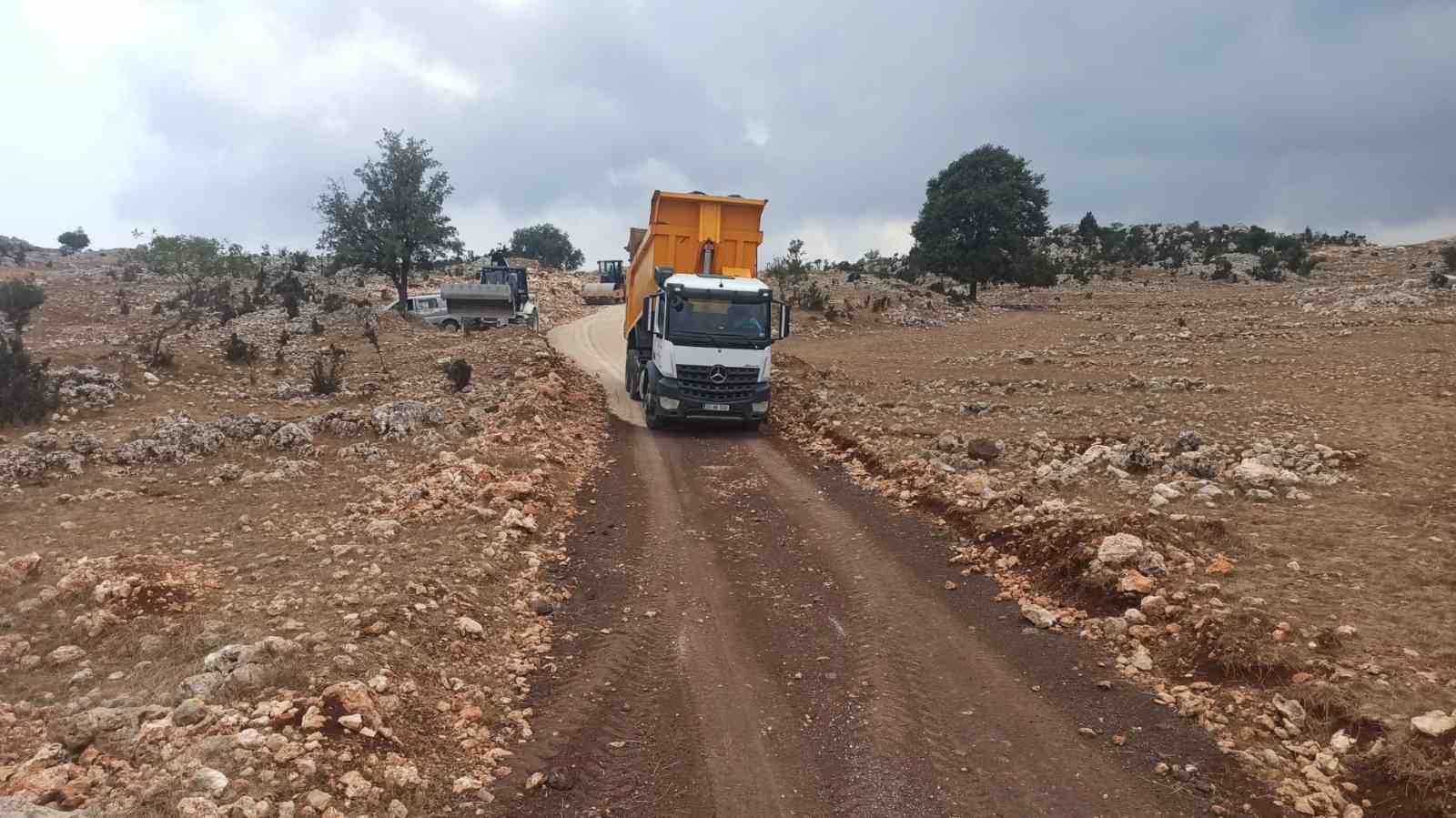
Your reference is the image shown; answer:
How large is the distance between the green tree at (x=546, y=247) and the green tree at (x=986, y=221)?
61728mm

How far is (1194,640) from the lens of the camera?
6.17m

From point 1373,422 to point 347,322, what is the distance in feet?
96.2

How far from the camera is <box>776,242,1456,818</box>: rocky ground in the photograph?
5059 millimetres

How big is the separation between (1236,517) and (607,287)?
54430 millimetres

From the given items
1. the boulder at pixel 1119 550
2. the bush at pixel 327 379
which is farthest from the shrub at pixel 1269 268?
the bush at pixel 327 379

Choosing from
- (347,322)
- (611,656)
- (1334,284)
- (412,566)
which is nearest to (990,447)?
(611,656)

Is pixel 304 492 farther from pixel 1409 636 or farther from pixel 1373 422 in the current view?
pixel 1373 422

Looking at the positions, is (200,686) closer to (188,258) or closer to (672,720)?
(672,720)

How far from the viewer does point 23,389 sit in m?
13.5

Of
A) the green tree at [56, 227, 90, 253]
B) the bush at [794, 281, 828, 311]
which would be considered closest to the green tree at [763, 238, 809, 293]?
the bush at [794, 281, 828, 311]

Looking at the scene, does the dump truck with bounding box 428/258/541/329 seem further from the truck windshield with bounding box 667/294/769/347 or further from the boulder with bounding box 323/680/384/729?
the boulder with bounding box 323/680/384/729

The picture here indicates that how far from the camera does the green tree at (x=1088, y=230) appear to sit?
68150 mm

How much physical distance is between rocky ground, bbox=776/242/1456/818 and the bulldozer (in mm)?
37246

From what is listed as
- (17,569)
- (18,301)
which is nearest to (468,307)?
(18,301)
